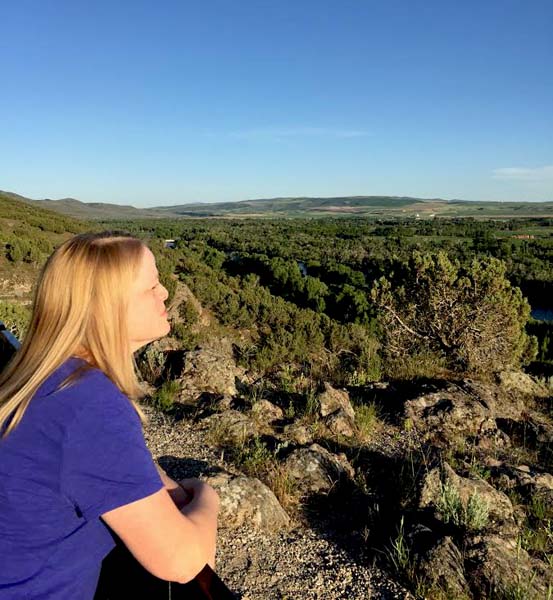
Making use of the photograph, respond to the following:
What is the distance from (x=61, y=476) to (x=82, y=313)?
431mm

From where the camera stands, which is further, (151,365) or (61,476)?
(151,365)

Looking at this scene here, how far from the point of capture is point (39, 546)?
119 centimetres

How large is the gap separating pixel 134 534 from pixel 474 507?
2.89 metres

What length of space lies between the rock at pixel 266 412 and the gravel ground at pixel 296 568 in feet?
5.75

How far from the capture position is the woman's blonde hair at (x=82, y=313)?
51.1 inches

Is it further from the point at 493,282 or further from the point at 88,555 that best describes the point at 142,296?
the point at 493,282

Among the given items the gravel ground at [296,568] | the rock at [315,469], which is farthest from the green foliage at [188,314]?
the gravel ground at [296,568]

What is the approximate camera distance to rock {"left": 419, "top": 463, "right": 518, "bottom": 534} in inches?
139

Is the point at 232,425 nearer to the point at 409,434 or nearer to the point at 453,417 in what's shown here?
the point at 409,434

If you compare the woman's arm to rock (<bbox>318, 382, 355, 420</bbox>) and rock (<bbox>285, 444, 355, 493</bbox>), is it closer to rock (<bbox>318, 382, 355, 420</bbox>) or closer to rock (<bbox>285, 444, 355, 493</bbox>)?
rock (<bbox>285, 444, 355, 493</bbox>)

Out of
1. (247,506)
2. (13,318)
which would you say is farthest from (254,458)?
(13,318)

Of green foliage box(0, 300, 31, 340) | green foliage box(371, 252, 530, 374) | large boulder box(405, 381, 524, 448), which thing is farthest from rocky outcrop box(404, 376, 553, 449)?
green foliage box(0, 300, 31, 340)

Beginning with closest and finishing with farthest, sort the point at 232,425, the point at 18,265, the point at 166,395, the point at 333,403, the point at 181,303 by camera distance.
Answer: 1. the point at 232,425
2. the point at 333,403
3. the point at 166,395
4. the point at 18,265
5. the point at 181,303

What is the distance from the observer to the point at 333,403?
5.52m
